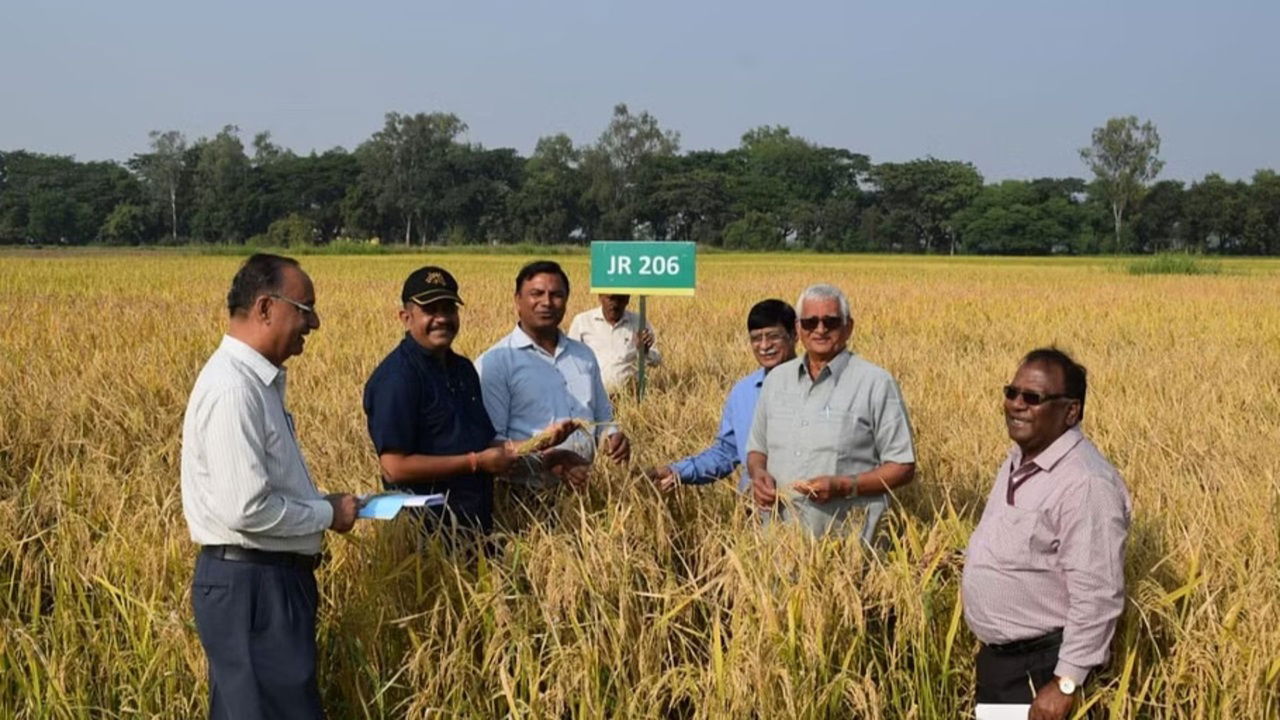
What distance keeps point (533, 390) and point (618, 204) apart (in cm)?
8210

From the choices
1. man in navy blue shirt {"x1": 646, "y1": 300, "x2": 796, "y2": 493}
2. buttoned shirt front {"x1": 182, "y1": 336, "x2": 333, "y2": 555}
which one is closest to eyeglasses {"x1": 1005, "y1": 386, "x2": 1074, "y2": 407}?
man in navy blue shirt {"x1": 646, "y1": 300, "x2": 796, "y2": 493}

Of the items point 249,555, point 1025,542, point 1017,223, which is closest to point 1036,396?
point 1025,542

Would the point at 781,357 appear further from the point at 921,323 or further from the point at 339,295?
the point at 339,295

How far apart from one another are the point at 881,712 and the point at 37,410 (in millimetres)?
4910

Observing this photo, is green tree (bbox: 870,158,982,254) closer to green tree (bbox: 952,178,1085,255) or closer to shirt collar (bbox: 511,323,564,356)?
green tree (bbox: 952,178,1085,255)

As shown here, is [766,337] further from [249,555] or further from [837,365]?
[249,555]

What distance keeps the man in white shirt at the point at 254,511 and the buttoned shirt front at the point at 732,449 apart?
166 cm

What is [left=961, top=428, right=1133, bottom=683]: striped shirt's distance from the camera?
2.61m

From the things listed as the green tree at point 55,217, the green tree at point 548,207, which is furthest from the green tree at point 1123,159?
the green tree at point 55,217

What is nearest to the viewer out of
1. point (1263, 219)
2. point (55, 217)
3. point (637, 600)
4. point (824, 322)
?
point (637, 600)

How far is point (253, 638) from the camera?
2.60 m

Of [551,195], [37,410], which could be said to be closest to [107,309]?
[37,410]

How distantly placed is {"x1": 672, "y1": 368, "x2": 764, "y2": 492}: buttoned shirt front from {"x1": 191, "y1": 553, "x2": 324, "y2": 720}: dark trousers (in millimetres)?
1709

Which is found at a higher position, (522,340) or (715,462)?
(522,340)
